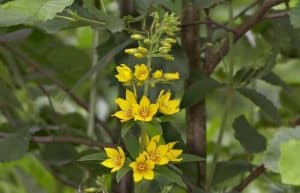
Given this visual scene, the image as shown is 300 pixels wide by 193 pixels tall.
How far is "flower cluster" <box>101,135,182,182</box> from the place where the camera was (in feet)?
1.73

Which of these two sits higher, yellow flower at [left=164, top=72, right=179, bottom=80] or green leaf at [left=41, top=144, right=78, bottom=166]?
yellow flower at [left=164, top=72, right=179, bottom=80]

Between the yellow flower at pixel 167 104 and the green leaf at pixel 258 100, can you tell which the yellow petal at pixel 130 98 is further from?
the green leaf at pixel 258 100

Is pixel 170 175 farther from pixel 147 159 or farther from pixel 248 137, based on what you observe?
pixel 248 137

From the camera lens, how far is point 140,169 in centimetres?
53

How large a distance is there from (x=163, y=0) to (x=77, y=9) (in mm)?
83

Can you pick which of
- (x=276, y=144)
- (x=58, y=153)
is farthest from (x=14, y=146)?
(x=276, y=144)

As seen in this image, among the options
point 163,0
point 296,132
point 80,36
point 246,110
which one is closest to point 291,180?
point 296,132

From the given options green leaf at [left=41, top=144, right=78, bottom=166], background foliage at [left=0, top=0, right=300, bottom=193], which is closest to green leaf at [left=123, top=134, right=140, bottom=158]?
background foliage at [left=0, top=0, right=300, bottom=193]

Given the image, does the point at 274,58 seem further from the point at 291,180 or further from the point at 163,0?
the point at 291,180

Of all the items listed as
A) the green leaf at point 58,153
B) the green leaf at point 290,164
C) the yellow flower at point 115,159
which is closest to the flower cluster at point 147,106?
the yellow flower at point 115,159

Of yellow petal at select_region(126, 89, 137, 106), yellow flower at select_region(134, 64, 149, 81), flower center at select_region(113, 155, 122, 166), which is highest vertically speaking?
yellow flower at select_region(134, 64, 149, 81)

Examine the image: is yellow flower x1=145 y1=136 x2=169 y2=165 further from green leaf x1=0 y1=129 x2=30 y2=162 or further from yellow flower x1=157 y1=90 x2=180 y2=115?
green leaf x1=0 y1=129 x2=30 y2=162

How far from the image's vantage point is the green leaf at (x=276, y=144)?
0.56 meters

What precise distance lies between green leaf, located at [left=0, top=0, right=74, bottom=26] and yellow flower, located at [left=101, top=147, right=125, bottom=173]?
116 millimetres
